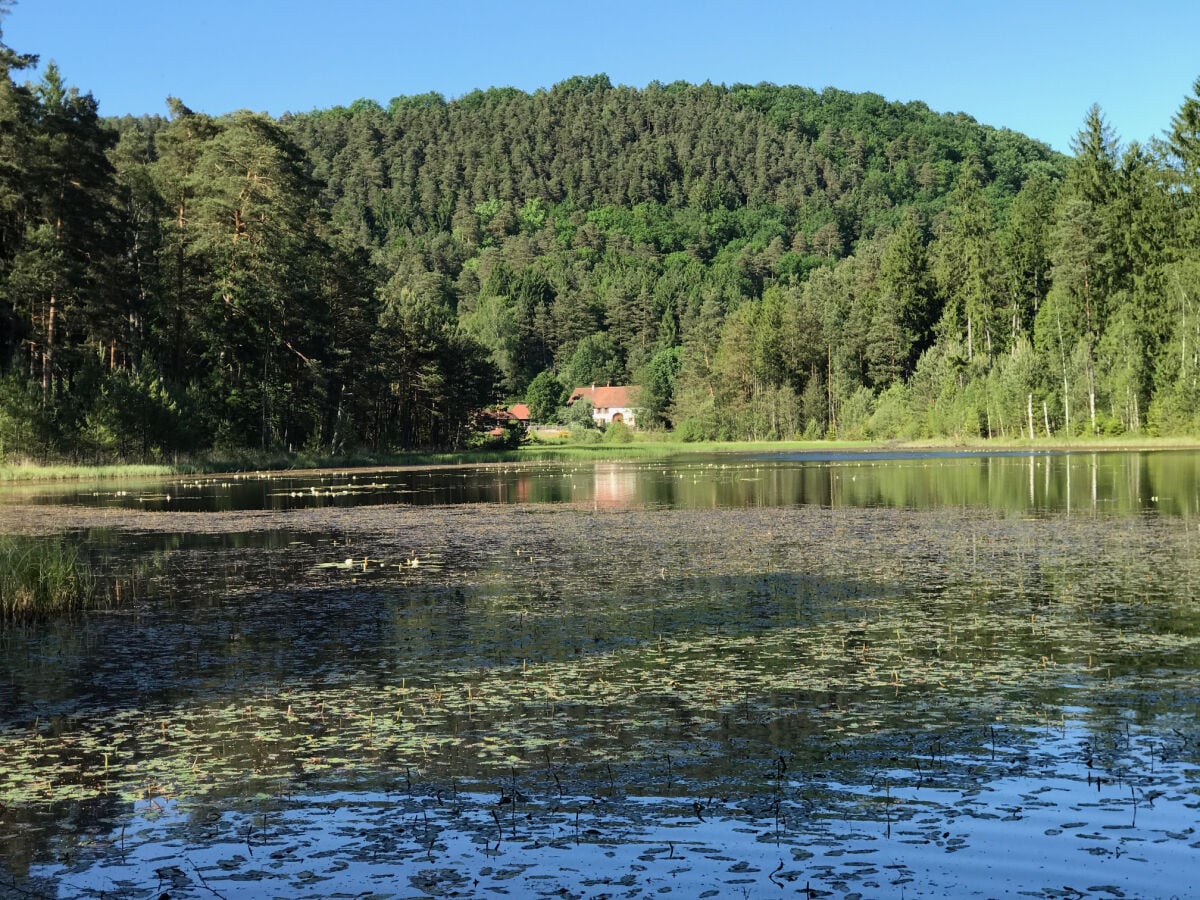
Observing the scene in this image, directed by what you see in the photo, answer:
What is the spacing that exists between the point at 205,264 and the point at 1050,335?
6855 cm

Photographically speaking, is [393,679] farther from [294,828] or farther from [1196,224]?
[1196,224]

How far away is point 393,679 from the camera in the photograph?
13.2 meters

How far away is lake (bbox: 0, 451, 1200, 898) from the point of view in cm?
755

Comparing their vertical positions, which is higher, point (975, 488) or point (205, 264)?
point (205, 264)

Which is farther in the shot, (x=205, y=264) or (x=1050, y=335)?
(x=1050, y=335)

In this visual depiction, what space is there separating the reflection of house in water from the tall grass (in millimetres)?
23388

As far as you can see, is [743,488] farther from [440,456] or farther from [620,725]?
[440,456]

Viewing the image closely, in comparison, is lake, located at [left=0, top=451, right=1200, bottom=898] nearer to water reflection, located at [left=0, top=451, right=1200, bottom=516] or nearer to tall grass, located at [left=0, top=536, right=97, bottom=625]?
tall grass, located at [left=0, top=536, right=97, bottom=625]

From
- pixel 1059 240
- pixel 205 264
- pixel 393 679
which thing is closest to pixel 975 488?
pixel 393 679

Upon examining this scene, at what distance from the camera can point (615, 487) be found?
53.8 m

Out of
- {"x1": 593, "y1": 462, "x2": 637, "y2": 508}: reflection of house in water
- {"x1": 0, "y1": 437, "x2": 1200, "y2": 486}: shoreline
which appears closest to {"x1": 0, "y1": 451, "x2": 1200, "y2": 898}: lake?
{"x1": 593, "y1": 462, "x2": 637, "y2": 508}: reflection of house in water

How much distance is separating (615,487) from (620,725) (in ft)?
141

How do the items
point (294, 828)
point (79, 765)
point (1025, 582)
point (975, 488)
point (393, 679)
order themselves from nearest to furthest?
1. point (294, 828)
2. point (79, 765)
3. point (393, 679)
4. point (1025, 582)
5. point (975, 488)

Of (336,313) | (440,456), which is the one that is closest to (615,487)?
(336,313)
